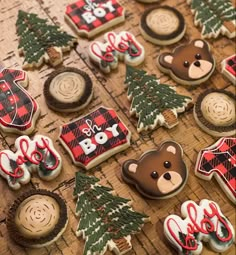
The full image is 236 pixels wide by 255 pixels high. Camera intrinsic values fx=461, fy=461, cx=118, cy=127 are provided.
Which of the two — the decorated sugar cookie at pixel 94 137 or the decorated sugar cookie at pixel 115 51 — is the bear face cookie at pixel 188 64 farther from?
the decorated sugar cookie at pixel 94 137

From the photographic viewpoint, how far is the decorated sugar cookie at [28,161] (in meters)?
2.46

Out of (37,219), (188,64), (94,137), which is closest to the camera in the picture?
(37,219)

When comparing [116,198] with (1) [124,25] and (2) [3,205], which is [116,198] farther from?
(1) [124,25]

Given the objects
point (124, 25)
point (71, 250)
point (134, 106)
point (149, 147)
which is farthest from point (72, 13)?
point (71, 250)

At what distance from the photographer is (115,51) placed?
9.55 feet

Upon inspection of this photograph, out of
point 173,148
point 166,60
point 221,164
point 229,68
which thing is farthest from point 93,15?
point 221,164

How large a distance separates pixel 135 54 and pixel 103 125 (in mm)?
551

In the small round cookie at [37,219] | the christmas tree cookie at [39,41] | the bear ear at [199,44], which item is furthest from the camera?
the bear ear at [199,44]

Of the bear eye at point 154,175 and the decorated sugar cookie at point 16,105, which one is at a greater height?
the decorated sugar cookie at point 16,105

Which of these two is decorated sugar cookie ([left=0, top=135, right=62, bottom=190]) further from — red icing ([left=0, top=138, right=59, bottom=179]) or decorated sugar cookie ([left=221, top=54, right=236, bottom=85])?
decorated sugar cookie ([left=221, top=54, right=236, bottom=85])

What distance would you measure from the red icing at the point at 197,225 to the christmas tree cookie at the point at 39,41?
1.23 m

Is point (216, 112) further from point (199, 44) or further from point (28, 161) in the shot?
point (28, 161)

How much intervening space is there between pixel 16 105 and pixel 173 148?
3.09 feet

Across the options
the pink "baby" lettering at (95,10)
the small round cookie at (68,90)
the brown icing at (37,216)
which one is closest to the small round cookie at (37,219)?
the brown icing at (37,216)
